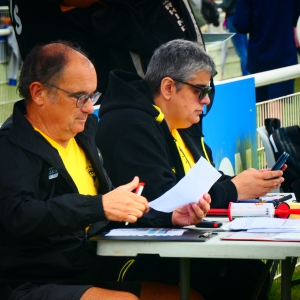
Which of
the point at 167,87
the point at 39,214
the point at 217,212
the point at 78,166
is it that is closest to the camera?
the point at 39,214

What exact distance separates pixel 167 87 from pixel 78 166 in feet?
2.62

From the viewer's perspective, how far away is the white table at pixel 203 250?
A: 3.29m

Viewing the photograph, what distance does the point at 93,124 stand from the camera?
3.93 m

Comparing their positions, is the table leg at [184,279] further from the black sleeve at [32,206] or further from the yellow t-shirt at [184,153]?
the yellow t-shirt at [184,153]

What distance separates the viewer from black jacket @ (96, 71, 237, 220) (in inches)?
155

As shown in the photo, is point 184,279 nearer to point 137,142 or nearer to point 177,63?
point 137,142

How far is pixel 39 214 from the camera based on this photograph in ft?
10.7

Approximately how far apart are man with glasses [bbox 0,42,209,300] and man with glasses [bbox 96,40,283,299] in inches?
8.5

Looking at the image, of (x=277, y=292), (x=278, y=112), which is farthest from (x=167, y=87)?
(x=278, y=112)

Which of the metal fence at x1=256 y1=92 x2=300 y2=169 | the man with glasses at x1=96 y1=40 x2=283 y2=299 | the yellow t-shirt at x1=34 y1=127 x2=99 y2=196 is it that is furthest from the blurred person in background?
the yellow t-shirt at x1=34 y1=127 x2=99 y2=196

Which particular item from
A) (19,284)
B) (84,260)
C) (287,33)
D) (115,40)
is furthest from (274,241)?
(287,33)

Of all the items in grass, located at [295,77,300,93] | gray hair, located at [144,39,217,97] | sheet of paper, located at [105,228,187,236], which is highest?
gray hair, located at [144,39,217,97]

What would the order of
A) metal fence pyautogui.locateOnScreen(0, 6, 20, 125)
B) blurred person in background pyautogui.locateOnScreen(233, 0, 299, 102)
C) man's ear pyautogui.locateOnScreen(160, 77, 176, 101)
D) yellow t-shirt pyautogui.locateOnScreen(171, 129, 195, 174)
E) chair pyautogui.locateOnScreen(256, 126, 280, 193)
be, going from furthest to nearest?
1. blurred person in background pyautogui.locateOnScreen(233, 0, 299, 102)
2. metal fence pyautogui.locateOnScreen(0, 6, 20, 125)
3. chair pyautogui.locateOnScreen(256, 126, 280, 193)
4. yellow t-shirt pyautogui.locateOnScreen(171, 129, 195, 174)
5. man's ear pyautogui.locateOnScreen(160, 77, 176, 101)

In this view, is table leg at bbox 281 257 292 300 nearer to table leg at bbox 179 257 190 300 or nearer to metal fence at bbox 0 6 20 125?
table leg at bbox 179 257 190 300
